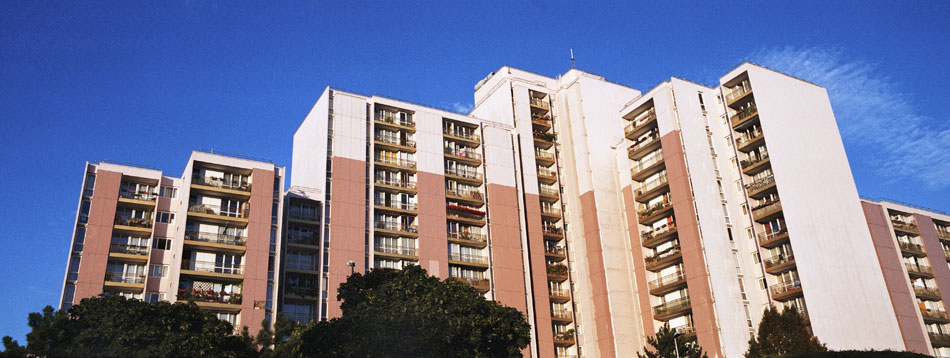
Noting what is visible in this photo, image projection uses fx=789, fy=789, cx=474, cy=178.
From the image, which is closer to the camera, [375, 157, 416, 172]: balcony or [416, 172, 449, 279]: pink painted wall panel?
[416, 172, 449, 279]: pink painted wall panel

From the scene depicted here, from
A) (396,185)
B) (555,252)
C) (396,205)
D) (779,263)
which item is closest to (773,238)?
(779,263)

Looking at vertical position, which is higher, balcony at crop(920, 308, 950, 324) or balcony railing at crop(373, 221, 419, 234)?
balcony railing at crop(373, 221, 419, 234)

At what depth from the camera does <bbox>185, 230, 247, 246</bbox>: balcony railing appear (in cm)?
7388

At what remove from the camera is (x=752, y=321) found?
7719 cm

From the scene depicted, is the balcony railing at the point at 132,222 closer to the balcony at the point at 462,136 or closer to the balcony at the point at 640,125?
the balcony at the point at 462,136

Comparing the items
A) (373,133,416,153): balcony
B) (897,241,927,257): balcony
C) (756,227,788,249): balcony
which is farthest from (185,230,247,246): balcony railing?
(897,241,927,257): balcony

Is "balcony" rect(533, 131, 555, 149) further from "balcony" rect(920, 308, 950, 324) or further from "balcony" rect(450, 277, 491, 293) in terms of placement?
"balcony" rect(920, 308, 950, 324)

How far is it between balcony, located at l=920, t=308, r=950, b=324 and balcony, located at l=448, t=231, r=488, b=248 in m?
49.5

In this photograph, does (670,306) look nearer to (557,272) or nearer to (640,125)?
(557,272)

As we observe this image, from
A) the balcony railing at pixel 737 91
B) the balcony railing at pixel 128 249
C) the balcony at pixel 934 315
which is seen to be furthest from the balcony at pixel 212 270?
the balcony at pixel 934 315

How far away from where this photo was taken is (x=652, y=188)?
8856 cm

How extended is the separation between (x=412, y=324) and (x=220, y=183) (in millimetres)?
35363

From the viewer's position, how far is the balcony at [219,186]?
75812mm

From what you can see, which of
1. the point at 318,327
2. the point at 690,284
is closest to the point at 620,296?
the point at 690,284
